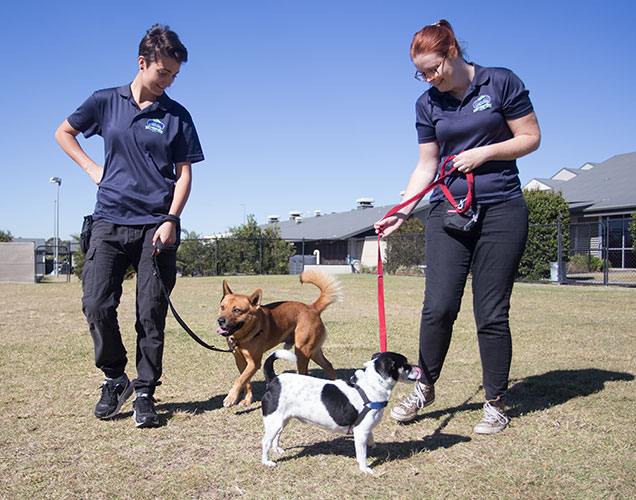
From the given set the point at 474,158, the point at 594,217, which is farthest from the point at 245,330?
the point at 594,217

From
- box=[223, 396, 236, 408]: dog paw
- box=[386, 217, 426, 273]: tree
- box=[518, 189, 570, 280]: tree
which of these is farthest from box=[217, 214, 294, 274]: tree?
box=[223, 396, 236, 408]: dog paw

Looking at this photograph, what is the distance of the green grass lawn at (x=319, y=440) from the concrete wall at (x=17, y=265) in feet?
55.3

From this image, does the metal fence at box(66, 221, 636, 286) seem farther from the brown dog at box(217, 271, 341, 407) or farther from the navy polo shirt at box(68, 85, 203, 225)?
the navy polo shirt at box(68, 85, 203, 225)

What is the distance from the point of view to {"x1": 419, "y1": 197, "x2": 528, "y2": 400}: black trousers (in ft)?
9.79

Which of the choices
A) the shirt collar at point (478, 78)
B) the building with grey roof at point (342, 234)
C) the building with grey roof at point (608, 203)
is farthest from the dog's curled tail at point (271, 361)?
the building with grey roof at point (342, 234)

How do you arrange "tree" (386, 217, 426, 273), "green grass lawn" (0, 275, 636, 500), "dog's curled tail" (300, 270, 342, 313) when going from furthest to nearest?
"tree" (386, 217, 426, 273) < "dog's curled tail" (300, 270, 342, 313) < "green grass lawn" (0, 275, 636, 500)

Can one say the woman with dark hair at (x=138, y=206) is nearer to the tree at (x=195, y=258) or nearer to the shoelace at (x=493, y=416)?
the shoelace at (x=493, y=416)

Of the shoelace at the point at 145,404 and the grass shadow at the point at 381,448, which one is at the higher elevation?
the shoelace at the point at 145,404

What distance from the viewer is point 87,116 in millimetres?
3330

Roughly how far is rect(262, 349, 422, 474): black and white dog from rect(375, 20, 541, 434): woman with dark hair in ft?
2.11

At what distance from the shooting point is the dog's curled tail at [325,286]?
4.29 meters

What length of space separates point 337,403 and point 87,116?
2434 millimetres

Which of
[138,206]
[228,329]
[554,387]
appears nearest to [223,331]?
[228,329]

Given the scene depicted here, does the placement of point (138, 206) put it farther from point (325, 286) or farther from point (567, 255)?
point (567, 255)
